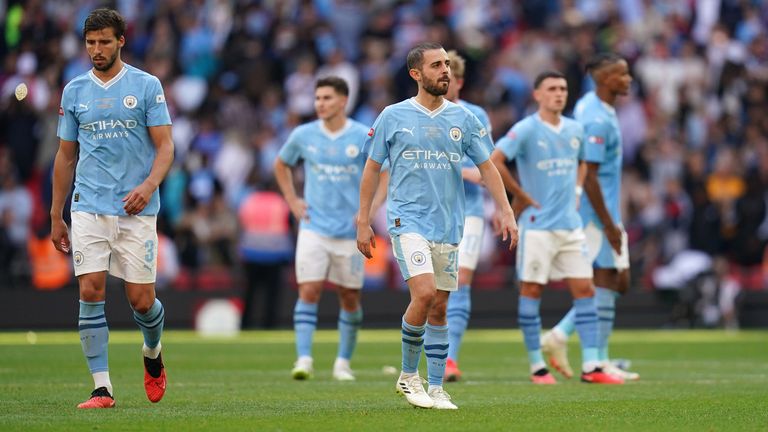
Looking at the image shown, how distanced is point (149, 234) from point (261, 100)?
1571 cm

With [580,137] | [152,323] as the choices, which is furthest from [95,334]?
[580,137]

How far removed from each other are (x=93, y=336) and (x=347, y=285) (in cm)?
436

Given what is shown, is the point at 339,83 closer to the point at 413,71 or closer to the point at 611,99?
the point at 611,99

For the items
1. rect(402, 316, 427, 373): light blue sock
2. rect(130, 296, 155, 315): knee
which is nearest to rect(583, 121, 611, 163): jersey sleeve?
rect(402, 316, 427, 373): light blue sock

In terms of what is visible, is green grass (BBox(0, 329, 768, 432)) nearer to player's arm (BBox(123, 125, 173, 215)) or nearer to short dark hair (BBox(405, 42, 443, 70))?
player's arm (BBox(123, 125, 173, 215))

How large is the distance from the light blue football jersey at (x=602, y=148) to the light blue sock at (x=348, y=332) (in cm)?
253

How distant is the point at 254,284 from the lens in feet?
74.9

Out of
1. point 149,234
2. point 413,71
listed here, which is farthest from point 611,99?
point 149,234

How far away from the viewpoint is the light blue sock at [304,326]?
14.0 m

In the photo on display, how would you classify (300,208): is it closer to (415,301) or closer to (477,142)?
(477,142)

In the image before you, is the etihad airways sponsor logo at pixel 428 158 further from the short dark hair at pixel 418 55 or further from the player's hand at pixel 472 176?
the player's hand at pixel 472 176

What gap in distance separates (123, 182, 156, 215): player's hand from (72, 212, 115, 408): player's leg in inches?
8.8

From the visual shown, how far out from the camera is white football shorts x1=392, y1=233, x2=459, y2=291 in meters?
10.1

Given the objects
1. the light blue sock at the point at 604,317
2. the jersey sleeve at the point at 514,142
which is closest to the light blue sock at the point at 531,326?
the light blue sock at the point at 604,317
